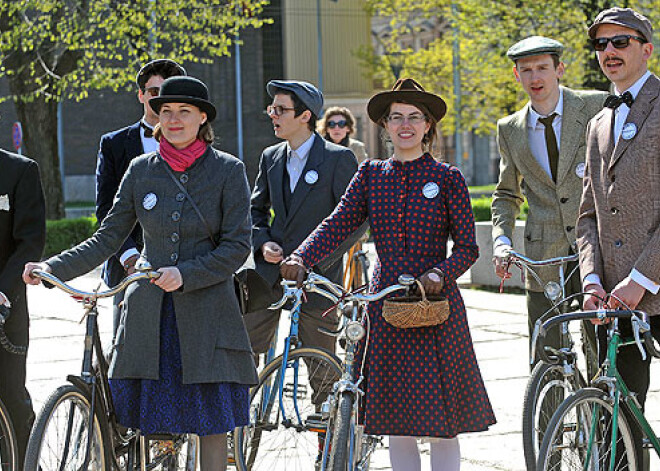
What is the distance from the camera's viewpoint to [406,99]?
17.6 ft

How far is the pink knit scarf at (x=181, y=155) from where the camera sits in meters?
5.40

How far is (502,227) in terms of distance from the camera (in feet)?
21.2

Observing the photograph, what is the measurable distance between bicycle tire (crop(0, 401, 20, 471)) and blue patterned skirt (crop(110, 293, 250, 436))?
0.45 meters

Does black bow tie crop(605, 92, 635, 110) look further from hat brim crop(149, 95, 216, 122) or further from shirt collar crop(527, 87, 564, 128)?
hat brim crop(149, 95, 216, 122)

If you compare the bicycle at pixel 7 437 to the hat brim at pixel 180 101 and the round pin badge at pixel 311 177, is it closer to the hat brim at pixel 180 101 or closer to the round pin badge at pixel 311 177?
the hat brim at pixel 180 101

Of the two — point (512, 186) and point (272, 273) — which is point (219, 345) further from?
point (512, 186)

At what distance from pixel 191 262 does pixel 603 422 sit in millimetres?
1769

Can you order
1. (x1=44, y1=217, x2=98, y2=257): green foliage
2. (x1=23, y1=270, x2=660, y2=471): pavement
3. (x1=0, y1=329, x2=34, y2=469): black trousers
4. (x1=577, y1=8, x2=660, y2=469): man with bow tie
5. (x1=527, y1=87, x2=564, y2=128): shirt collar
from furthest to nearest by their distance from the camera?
(x1=44, y1=217, x2=98, y2=257): green foliage → (x1=23, y1=270, x2=660, y2=471): pavement → (x1=527, y1=87, x2=564, y2=128): shirt collar → (x1=0, y1=329, x2=34, y2=469): black trousers → (x1=577, y1=8, x2=660, y2=469): man with bow tie

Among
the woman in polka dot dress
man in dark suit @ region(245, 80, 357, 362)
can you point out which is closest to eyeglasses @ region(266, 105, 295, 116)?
man in dark suit @ region(245, 80, 357, 362)

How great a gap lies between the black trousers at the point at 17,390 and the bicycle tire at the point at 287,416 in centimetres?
102

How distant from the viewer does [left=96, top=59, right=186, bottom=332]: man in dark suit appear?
654cm

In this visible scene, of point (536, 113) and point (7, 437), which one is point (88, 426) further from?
point (536, 113)

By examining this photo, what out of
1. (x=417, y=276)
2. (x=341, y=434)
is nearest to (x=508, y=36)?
(x=417, y=276)

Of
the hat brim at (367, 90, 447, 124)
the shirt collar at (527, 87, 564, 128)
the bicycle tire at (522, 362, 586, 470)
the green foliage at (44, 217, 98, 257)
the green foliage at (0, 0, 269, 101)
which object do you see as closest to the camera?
the hat brim at (367, 90, 447, 124)
